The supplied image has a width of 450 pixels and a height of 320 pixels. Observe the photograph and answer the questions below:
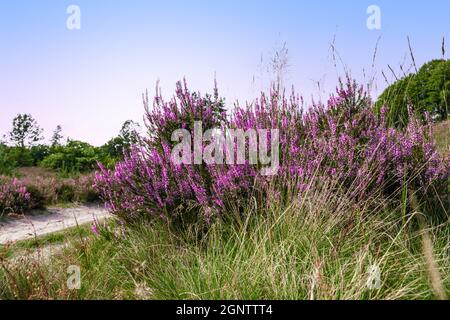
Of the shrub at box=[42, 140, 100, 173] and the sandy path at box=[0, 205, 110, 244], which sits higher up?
the shrub at box=[42, 140, 100, 173]

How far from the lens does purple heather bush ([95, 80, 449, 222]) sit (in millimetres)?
3627

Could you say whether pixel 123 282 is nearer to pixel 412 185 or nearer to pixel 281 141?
pixel 281 141

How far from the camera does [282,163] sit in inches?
146

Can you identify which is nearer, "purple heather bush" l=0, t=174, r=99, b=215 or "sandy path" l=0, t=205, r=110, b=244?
"sandy path" l=0, t=205, r=110, b=244

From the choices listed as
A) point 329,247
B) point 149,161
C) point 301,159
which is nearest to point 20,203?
point 149,161

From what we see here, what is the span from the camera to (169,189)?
3.98 meters
